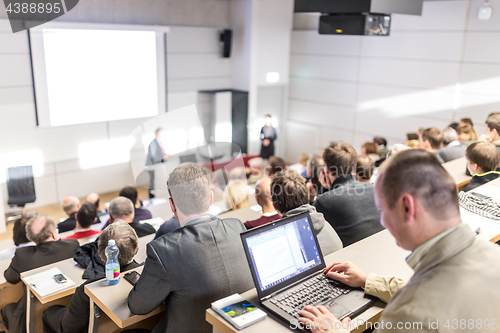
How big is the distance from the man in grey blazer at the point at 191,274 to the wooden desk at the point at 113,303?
7 centimetres

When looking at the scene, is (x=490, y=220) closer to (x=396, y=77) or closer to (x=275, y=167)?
(x=275, y=167)

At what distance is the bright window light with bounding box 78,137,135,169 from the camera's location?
7082 mm

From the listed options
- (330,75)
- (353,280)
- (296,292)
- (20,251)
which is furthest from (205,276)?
(330,75)

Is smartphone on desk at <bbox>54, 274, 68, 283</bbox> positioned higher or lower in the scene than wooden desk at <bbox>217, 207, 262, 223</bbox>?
lower

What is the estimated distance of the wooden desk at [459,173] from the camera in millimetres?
3413

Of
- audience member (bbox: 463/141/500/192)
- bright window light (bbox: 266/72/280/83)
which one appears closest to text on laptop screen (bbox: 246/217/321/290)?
audience member (bbox: 463/141/500/192)

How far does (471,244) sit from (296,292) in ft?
2.22

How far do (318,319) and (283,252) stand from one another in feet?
1.12

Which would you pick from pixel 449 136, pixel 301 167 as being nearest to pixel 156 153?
pixel 301 167

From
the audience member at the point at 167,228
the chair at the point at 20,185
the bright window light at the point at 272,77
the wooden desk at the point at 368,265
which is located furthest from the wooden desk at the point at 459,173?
the chair at the point at 20,185

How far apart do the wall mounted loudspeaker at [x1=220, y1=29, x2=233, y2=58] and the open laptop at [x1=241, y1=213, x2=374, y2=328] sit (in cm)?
712

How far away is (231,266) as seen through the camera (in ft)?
6.18

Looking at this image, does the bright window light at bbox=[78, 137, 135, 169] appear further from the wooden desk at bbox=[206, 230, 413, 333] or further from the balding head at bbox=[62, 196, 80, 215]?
the wooden desk at bbox=[206, 230, 413, 333]

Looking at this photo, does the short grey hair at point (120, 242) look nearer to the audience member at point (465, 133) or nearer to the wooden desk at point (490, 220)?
the wooden desk at point (490, 220)
